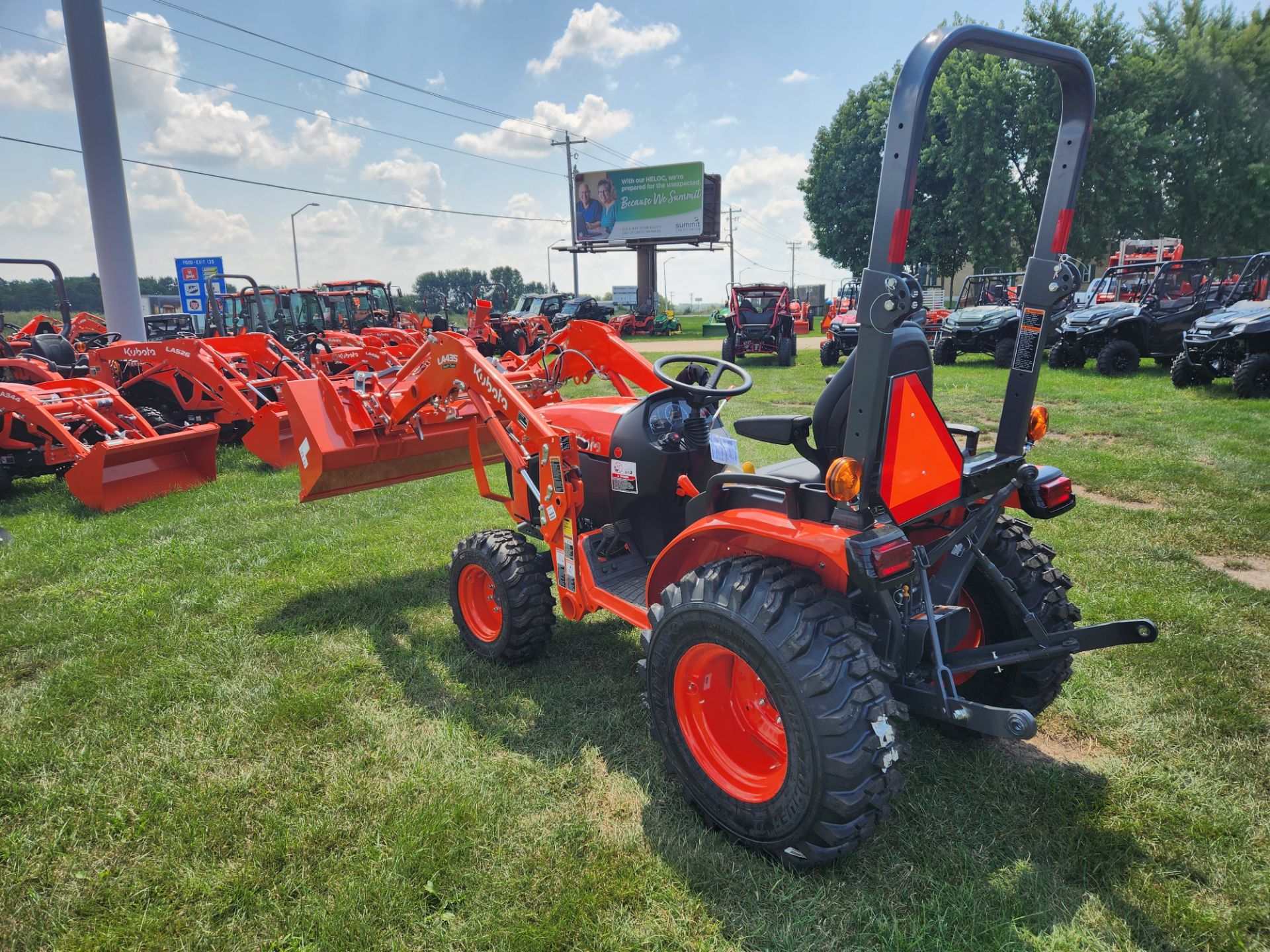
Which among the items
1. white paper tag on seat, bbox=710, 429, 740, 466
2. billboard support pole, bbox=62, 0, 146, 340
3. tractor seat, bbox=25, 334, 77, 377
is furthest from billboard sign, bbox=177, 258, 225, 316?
white paper tag on seat, bbox=710, 429, 740, 466

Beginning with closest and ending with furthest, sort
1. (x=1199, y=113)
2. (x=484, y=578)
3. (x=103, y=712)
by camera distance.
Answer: (x=103, y=712) → (x=484, y=578) → (x=1199, y=113)

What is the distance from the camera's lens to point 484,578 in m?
4.04

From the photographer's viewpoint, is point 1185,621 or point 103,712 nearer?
point 103,712

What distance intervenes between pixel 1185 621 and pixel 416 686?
422 centimetres

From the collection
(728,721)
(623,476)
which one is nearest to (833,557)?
(728,721)

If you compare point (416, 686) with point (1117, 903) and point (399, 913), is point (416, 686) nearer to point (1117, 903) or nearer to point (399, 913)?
point (399, 913)

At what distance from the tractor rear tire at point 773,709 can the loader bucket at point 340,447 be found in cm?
233

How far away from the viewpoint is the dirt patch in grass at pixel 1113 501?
621cm

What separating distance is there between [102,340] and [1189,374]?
700 inches

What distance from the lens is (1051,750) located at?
10.3 feet

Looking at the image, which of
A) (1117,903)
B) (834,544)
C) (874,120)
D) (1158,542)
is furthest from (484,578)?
(874,120)

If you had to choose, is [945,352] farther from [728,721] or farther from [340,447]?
[728,721]

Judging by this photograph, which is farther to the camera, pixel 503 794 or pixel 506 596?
pixel 506 596

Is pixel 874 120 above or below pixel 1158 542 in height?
above
